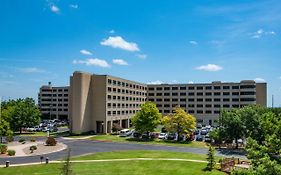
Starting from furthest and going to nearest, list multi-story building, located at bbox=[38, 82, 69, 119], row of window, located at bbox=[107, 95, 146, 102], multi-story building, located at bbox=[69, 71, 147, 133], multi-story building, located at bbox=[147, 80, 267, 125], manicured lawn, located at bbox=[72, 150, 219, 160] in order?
multi-story building, located at bbox=[38, 82, 69, 119] < multi-story building, located at bbox=[147, 80, 267, 125] < row of window, located at bbox=[107, 95, 146, 102] < multi-story building, located at bbox=[69, 71, 147, 133] < manicured lawn, located at bbox=[72, 150, 219, 160]

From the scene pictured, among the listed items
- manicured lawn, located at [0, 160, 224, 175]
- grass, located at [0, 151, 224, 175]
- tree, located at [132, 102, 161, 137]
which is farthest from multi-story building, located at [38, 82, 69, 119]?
manicured lawn, located at [0, 160, 224, 175]

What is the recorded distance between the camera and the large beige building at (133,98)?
80500 millimetres

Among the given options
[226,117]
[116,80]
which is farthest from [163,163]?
[116,80]

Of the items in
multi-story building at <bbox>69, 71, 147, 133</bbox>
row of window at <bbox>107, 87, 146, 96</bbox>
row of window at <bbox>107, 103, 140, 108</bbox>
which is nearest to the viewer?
multi-story building at <bbox>69, 71, 147, 133</bbox>

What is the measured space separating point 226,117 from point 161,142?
1564cm

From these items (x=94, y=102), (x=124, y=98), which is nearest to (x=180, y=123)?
(x=94, y=102)

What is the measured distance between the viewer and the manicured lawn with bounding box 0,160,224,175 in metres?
36.2

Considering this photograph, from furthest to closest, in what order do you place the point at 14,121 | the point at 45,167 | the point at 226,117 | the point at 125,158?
the point at 14,121
the point at 226,117
the point at 125,158
the point at 45,167

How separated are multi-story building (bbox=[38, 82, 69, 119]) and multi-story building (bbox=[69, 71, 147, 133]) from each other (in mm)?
50698

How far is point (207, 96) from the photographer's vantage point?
109625mm

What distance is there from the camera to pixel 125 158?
45281 millimetres

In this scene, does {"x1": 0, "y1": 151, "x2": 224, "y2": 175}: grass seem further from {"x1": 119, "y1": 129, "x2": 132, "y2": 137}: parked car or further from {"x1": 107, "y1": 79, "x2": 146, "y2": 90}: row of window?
{"x1": 107, "y1": 79, "x2": 146, "y2": 90}: row of window

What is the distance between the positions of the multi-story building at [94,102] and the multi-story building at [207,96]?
2738cm

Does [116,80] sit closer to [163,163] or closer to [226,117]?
[226,117]
